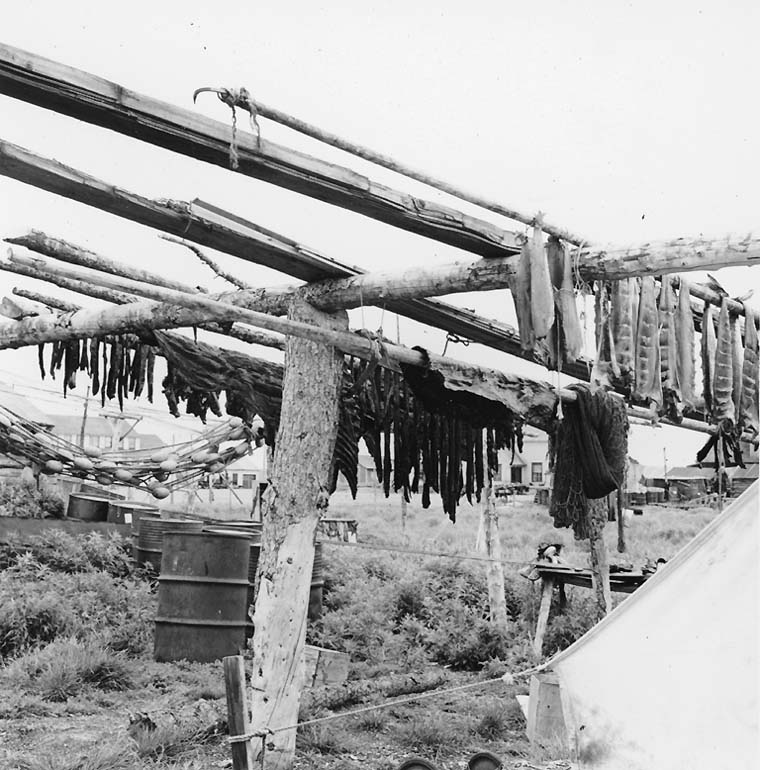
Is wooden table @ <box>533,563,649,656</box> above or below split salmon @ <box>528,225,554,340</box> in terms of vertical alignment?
below

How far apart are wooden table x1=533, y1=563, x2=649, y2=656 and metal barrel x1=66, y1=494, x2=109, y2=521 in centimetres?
872

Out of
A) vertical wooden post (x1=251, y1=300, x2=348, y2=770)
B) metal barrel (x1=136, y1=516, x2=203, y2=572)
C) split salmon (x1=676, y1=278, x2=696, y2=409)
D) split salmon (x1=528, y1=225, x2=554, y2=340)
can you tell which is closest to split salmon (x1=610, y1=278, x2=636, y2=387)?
split salmon (x1=676, y1=278, x2=696, y2=409)

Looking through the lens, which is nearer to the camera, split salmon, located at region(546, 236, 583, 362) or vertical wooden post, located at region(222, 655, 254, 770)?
vertical wooden post, located at region(222, 655, 254, 770)

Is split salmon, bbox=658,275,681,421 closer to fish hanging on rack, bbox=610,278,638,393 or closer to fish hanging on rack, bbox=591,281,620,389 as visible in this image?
fish hanging on rack, bbox=610,278,638,393

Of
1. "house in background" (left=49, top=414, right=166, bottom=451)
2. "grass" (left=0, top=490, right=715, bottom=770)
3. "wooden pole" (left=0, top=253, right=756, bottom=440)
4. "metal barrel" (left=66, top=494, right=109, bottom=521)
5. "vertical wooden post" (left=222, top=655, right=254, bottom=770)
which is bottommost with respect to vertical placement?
"grass" (left=0, top=490, right=715, bottom=770)

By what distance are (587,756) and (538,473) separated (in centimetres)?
5108

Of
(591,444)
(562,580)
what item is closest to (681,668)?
(591,444)

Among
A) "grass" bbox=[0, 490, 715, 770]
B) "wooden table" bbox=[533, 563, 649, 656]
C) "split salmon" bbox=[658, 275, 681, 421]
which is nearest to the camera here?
"split salmon" bbox=[658, 275, 681, 421]

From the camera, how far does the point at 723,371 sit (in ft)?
18.1

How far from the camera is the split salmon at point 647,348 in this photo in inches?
192

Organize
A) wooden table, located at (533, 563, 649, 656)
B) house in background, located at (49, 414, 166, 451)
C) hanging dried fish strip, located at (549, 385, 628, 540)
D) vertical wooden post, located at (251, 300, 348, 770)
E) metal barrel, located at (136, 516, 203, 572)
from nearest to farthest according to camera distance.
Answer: vertical wooden post, located at (251, 300, 348, 770) → hanging dried fish strip, located at (549, 385, 628, 540) → wooden table, located at (533, 563, 649, 656) → metal barrel, located at (136, 516, 203, 572) → house in background, located at (49, 414, 166, 451)

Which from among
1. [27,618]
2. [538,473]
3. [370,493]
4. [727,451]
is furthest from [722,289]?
[538,473]

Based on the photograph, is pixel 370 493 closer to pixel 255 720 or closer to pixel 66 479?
pixel 66 479

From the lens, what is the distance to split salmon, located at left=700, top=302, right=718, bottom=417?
5.40m
